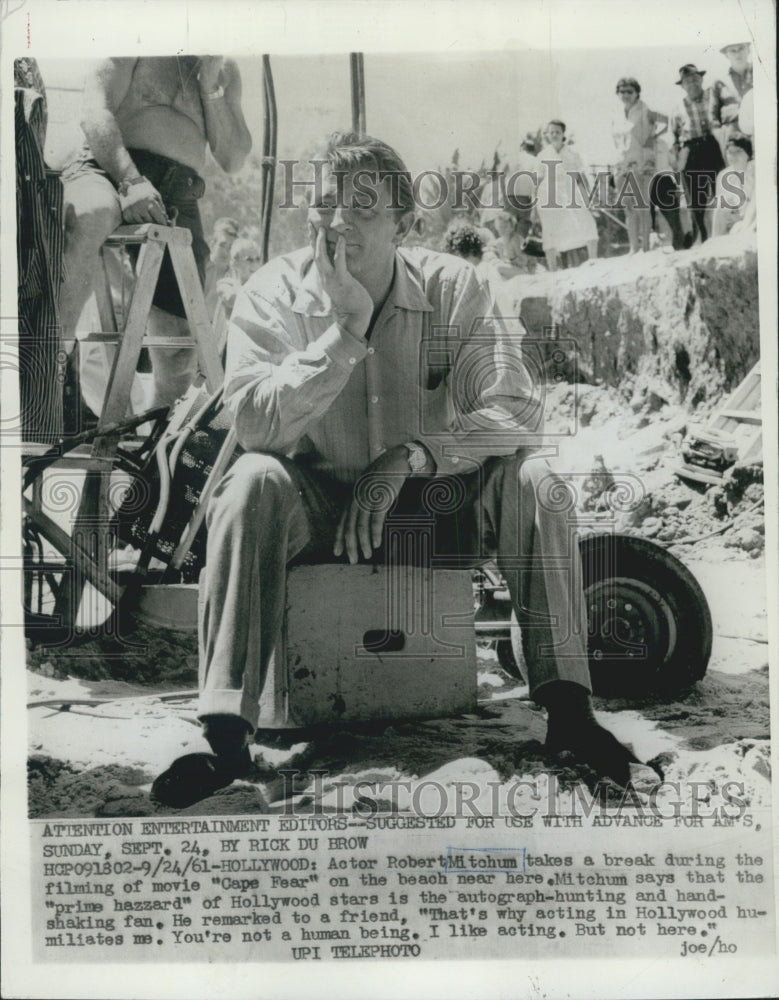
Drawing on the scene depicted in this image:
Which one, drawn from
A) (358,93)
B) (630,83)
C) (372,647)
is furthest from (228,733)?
(630,83)

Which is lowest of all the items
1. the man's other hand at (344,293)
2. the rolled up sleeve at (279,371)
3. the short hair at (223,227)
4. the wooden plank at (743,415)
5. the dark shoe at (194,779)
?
the dark shoe at (194,779)

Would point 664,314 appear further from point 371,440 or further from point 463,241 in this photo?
point 371,440

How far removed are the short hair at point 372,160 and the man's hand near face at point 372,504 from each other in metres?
0.98

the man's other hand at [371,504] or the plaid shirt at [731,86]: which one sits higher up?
the plaid shirt at [731,86]

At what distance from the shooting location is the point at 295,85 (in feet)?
13.0

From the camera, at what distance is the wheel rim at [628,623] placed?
3.89 metres

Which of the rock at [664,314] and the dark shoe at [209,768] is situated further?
the rock at [664,314]

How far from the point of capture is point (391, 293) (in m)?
3.91

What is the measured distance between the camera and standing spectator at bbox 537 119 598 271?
396 cm

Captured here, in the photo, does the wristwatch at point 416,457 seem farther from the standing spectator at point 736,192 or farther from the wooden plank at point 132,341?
the standing spectator at point 736,192

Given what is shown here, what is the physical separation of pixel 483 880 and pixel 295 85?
3.16 meters

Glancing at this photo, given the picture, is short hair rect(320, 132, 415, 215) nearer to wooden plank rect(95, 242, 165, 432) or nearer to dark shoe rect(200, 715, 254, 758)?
wooden plank rect(95, 242, 165, 432)

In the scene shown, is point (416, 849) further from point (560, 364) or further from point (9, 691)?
point (560, 364)

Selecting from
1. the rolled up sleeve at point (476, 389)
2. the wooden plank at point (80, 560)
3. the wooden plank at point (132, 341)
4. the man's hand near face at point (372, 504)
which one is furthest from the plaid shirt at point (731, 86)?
the wooden plank at point (80, 560)
